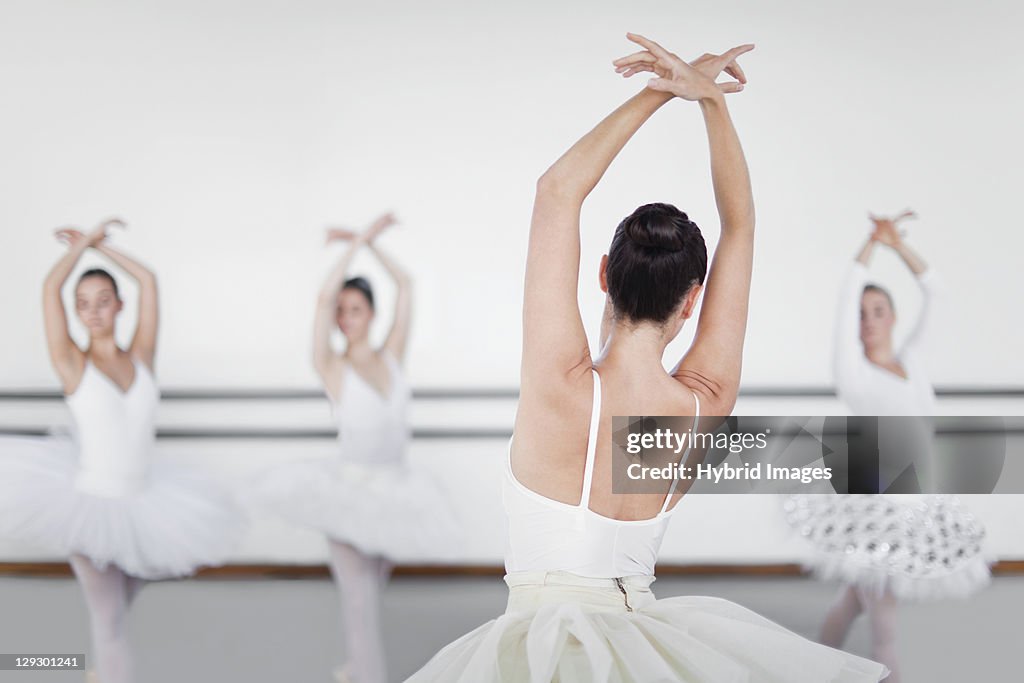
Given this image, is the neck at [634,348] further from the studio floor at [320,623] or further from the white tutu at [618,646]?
the studio floor at [320,623]

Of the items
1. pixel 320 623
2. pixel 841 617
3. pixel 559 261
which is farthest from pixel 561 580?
pixel 320 623

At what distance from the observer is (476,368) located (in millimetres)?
3963

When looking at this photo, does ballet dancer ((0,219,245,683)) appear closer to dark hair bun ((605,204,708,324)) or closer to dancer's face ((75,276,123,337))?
dancer's face ((75,276,123,337))

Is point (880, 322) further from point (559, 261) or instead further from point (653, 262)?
point (559, 261)

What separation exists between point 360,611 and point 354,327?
3.62 ft

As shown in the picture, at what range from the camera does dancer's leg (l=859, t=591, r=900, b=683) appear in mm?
2672

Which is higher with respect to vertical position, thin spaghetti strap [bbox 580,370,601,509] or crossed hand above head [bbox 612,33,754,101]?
crossed hand above head [bbox 612,33,754,101]

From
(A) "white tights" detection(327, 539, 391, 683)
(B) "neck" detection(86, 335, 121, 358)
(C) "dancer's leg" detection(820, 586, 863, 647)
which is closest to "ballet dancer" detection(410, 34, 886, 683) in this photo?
(A) "white tights" detection(327, 539, 391, 683)

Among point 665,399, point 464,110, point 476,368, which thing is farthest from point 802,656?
point 464,110

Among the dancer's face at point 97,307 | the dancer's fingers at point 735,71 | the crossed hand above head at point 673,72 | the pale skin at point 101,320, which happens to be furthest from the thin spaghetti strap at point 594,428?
the dancer's face at point 97,307

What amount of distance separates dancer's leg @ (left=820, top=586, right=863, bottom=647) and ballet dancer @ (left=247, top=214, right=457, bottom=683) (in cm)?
136

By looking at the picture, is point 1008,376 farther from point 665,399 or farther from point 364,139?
point 665,399

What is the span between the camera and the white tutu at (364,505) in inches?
125

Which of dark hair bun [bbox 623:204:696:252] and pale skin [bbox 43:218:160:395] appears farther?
pale skin [bbox 43:218:160:395]
